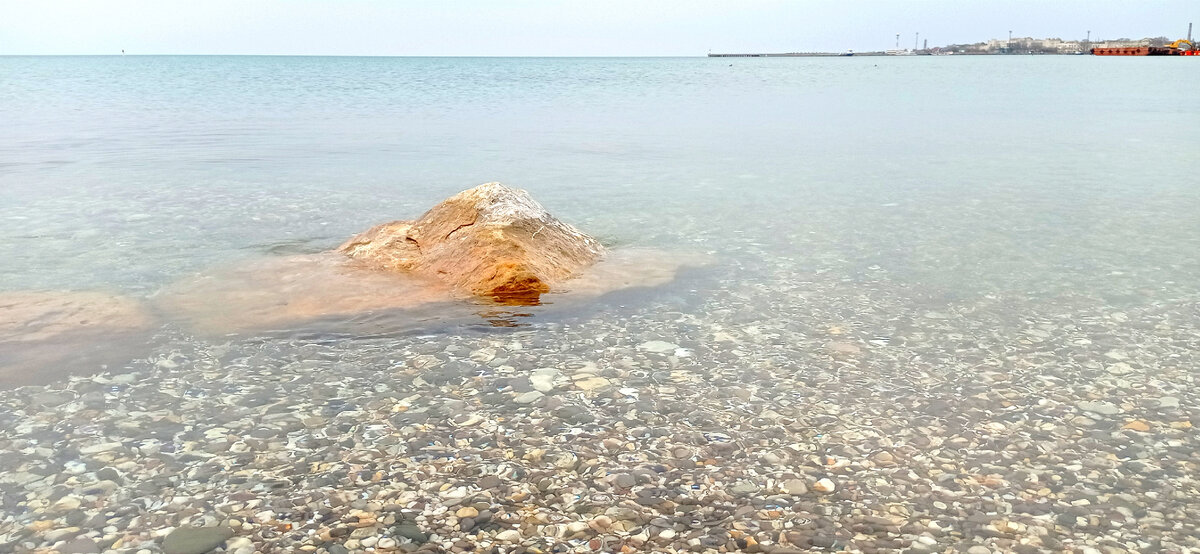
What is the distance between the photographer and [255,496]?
16.2ft

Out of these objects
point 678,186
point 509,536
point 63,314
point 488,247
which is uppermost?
point 678,186

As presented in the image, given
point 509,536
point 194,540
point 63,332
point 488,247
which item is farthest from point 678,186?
point 194,540

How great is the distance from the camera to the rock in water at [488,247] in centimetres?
949

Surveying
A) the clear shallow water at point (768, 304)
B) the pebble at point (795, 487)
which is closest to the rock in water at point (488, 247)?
the clear shallow water at point (768, 304)

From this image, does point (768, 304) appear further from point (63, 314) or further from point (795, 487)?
point (63, 314)

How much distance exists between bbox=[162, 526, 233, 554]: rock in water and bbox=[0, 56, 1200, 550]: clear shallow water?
0.45 ft

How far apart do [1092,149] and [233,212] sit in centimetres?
2171

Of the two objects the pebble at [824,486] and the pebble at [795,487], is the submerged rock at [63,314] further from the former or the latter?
the pebble at [824,486]

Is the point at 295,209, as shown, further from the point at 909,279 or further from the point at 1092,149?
the point at 1092,149

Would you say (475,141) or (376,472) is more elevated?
(475,141)

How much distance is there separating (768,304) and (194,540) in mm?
6133

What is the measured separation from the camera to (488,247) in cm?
990

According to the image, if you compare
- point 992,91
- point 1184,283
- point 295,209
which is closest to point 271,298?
point 295,209

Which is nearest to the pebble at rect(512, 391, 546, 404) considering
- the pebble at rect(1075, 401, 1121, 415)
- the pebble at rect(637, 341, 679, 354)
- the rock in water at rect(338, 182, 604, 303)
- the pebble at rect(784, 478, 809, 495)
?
the pebble at rect(637, 341, 679, 354)
